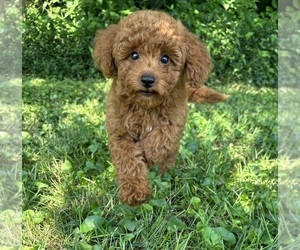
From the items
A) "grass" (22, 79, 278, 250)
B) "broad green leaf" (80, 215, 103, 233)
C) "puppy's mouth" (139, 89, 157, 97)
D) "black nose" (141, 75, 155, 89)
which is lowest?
"grass" (22, 79, 278, 250)

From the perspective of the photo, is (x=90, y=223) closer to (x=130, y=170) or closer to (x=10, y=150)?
(x=130, y=170)

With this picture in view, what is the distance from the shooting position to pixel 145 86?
287 cm

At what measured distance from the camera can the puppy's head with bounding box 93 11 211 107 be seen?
9.50 ft

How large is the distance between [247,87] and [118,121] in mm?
5061

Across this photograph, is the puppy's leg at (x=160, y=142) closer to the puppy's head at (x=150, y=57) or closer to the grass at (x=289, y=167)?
the puppy's head at (x=150, y=57)

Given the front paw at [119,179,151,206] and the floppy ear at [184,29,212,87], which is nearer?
the front paw at [119,179,151,206]

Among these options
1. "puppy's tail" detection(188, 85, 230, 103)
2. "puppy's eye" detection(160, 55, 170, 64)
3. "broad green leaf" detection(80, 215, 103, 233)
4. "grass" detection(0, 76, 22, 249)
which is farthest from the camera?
"puppy's tail" detection(188, 85, 230, 103)

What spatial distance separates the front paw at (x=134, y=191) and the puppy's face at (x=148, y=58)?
0.43m

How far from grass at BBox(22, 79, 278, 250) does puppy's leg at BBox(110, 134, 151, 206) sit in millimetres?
71

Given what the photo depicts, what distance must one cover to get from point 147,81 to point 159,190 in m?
0.65

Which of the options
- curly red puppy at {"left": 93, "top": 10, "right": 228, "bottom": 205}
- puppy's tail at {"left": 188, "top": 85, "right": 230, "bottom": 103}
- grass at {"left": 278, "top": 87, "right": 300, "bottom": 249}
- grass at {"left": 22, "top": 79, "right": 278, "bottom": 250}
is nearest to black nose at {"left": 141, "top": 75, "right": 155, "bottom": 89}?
curly red puppy at {"left": 93, "top": 10, "right": 228, "bottom": 205}

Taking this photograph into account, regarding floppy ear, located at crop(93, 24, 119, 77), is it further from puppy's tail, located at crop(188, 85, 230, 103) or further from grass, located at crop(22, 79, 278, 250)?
puppy's tail, located at crop(188, 85, 230, 103)

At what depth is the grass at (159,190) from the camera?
2537 millimetres

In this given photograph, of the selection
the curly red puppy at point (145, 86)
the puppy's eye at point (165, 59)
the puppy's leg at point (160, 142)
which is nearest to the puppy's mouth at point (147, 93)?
the curly red puppy at point (145, 86)
